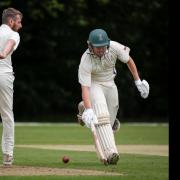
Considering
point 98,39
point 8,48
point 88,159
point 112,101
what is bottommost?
point 88,159

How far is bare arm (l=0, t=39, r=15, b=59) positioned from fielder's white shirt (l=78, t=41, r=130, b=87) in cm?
132

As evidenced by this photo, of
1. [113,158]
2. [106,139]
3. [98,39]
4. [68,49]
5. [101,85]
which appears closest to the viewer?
[113,158]

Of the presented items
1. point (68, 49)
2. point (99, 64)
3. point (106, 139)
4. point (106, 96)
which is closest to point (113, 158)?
point (106, 139)

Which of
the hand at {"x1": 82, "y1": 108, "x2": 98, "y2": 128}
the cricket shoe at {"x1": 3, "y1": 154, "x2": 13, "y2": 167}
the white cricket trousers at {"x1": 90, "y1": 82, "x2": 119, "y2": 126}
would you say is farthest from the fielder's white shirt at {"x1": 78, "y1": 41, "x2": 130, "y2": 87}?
the cricket shoe at {"x1": 3, "y1": 154, "x2": 13, "y2": 167}

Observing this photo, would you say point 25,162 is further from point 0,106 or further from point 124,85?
point 124,85

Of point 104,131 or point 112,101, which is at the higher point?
point 112,101

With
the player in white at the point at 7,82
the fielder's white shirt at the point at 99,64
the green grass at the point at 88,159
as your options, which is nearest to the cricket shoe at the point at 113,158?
the green grass at the point at 88,159

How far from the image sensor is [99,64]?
1133 cm

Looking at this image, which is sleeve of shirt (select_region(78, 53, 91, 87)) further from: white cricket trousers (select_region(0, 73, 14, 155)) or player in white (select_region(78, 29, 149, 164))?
white cricket trousers (select_region(0, 73, 14, 155))

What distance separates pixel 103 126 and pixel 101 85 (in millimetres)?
693

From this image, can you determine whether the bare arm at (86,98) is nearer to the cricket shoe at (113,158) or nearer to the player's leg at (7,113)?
the cricket shoe at (113,158)

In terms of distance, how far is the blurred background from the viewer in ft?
111

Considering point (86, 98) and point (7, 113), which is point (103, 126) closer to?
point (86, 98)

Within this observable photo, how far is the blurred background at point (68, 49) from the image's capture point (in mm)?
33938
